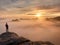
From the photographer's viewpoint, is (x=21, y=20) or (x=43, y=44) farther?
(x=21, y=20)

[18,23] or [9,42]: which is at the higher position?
[18,23]

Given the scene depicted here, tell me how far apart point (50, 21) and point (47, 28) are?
892mm

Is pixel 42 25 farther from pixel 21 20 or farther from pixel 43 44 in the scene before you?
pixel 43 44

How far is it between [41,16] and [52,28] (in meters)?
1.88

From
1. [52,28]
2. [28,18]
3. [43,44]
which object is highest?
[28,18]

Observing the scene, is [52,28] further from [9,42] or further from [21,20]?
[9,42]

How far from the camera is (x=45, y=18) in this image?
2169 centimetres

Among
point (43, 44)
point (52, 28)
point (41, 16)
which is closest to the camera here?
point (43, 44)

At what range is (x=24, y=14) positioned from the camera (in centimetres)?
2247

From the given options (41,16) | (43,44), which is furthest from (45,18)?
(43,44)

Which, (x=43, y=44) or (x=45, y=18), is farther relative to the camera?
(x=45, y=18)

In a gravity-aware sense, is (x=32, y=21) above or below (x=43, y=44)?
above

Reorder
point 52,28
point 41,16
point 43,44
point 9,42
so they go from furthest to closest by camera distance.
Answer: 1. point 41,16
2. point 52,28
3. point 43,44
4. point 9,42

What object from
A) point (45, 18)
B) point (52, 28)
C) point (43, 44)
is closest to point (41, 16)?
point (45, 18)
